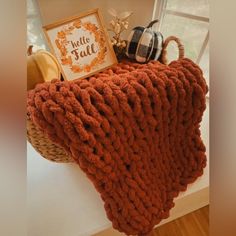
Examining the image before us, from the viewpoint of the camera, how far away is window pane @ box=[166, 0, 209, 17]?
4.35 feet

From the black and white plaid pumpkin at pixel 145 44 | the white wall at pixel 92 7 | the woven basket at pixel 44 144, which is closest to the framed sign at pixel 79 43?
the black and white plaid pumpkin at pixel 145 44

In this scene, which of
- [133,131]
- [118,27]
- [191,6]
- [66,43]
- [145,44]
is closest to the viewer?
[133,131]

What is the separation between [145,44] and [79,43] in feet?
0.86

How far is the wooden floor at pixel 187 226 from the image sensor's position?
3.17 ft

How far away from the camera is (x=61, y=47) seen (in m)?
0.95

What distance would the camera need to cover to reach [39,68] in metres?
0.85

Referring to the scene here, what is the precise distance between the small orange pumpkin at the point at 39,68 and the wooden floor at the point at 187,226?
24.6 inches

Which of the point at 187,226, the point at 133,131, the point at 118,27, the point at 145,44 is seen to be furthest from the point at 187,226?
the point at 118,27

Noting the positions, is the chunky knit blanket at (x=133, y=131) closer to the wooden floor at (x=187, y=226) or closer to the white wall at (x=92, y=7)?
the wooden floor at (x=187, y=226)

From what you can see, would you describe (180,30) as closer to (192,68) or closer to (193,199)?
(192,68)

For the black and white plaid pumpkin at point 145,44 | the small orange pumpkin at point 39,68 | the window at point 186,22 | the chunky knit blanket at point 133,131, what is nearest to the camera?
the chunky knit blanket at point 133,131

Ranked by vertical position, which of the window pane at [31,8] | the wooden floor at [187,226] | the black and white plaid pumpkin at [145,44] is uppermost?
the window pane at [31,8]

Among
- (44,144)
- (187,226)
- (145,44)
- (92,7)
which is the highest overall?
(92,7)

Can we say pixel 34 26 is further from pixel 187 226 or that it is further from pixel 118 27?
pixel 187 226
